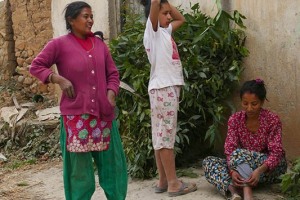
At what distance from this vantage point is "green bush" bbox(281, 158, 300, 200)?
3.36m

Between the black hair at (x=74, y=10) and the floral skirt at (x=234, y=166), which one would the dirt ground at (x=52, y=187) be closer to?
the floral skirt at (x=234, y=166)

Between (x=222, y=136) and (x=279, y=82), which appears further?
(x=222, y=136)

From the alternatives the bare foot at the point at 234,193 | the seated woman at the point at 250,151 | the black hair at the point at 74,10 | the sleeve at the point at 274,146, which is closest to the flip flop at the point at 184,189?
the seated woman at the point at 250,151

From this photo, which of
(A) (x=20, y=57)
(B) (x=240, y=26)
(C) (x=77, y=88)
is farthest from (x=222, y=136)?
(A) (x=20, y=57)

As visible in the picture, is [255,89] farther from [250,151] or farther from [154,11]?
[154,11]

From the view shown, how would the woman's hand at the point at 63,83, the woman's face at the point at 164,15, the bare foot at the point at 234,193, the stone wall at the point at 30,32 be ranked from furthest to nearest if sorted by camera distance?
the stone wall at the point at 30,32 < the woman's face at the point at 164,15 < the bare foot at the point at 234,193 < the woman's hand at the point at 63,83

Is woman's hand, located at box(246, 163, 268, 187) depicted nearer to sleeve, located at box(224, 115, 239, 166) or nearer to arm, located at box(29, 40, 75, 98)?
sleeve, located at box(224, 115, 239, 166)

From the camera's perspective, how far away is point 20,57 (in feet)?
26.3

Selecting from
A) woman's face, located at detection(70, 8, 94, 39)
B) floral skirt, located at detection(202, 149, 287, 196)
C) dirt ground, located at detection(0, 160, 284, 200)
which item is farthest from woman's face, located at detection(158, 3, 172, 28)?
dirt ground, located at detection(0, 160, 284, 200)

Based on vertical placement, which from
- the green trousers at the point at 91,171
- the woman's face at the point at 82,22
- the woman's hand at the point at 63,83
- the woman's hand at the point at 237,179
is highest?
the woman's face at the point at 82,22

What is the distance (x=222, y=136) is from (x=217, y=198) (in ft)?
3.66

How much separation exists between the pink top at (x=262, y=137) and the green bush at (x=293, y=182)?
0.21 meters

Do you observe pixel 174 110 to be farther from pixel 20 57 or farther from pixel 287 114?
pixel 20 57

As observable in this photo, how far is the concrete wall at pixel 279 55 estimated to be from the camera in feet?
13.8
